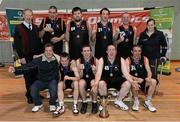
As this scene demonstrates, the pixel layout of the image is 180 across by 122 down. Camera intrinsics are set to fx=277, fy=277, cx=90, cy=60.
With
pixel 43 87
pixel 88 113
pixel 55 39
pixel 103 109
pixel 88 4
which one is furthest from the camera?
pixel 88 4

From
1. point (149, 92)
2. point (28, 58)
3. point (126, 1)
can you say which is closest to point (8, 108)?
point (28, 58)

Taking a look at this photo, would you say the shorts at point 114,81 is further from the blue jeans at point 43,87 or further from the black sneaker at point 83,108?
the blue jeans at point 43,87

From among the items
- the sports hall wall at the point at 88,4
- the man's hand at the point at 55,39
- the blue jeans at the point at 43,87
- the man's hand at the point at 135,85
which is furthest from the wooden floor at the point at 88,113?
the sports hall wall at the point at 88,4

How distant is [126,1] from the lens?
23.3 feet

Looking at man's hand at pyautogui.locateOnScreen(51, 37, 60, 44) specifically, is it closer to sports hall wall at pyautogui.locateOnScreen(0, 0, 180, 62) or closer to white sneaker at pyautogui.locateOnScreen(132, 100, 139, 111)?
white sneaker at pyautogui.locateOnScreen(132, 100, 139, 111)

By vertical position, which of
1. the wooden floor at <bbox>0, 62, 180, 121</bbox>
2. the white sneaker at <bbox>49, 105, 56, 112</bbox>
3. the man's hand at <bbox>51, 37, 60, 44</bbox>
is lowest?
the wooden floor at <bbox>0, 62, 180, 121</bbox>

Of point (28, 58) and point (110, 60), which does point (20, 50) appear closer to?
point (28, 58)

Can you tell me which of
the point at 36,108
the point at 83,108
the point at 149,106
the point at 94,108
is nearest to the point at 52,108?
the point at 36,108

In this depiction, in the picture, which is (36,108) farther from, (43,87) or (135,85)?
(135,85)

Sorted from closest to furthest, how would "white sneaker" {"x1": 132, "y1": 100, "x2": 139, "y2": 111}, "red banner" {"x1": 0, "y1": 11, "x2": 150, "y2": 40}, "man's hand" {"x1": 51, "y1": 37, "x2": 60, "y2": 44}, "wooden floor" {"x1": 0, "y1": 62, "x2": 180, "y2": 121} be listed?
"wooden floor" {"x1": 0, "y1": 62, "x2": 180, "y2": 121} → "white sneaker" {"x1": 132, "y1": 100, "x2": 139, "y2": 111} → "man's hand" {"x1": 51, "y1": 37, "x2": 60, "y2": 44} → "red banner" {"x1": 0, "y1": 11, "x2": 150, "y2": 40}

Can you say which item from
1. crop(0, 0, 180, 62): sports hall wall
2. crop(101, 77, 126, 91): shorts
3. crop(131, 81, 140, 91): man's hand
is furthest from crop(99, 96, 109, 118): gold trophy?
crop(0, 0, 180, 62): sports hall wall

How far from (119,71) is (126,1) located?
3.39 metres

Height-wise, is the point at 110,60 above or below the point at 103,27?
below

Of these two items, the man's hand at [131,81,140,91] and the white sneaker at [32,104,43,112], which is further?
the white sneaker at [32,104,43,112]
